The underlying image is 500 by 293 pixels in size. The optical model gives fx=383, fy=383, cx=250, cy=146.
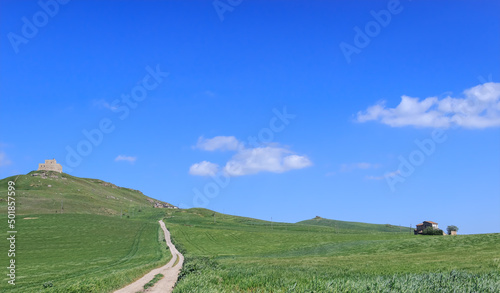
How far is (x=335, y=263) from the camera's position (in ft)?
163

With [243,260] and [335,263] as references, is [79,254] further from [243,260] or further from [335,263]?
[335,263]

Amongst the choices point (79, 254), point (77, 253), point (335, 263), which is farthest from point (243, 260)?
point (77, 253)

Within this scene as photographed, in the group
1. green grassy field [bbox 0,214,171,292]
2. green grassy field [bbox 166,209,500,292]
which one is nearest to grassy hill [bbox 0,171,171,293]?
green grassy field [bbox 0,214,171,292]

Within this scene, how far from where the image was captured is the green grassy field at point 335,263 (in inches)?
716

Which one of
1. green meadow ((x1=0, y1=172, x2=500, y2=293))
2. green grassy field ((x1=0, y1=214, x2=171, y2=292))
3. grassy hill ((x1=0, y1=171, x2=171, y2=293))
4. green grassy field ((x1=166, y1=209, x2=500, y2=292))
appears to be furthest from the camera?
green grassy field ((x1=0, y1=214, x2=171, y2=292))

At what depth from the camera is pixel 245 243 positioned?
339ft

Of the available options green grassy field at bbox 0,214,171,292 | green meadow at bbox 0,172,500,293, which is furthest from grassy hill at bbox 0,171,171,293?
green meadow at bbox 0,172,500,293

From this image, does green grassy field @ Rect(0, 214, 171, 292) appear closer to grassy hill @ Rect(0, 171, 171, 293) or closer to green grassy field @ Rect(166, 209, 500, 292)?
grassy hill @ Rect(0, 171, 171, 293)

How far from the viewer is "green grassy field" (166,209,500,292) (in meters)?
18.2

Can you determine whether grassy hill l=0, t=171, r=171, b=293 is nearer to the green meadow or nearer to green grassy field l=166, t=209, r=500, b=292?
the green meadow

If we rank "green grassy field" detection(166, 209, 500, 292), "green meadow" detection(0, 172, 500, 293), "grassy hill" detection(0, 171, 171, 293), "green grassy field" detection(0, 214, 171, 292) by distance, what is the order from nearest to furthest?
"green grassy field" detection(166, 209, 500, 292) < "green meadow" detection(0, 172, 500, 293) < "grassy hill" detection(0, 171, 171, 293) < "green grassy field" detection(0, 214, 171, 292)

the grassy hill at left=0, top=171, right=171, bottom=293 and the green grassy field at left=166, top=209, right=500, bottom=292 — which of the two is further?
the grassy hill at left=0, top=171, right=171, bottom=293

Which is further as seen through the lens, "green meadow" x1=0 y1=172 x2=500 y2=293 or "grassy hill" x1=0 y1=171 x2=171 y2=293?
"grassy hill" x1=0 y1=171 x2=171 y2=293

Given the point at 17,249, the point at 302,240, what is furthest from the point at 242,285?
the point at 302,240
